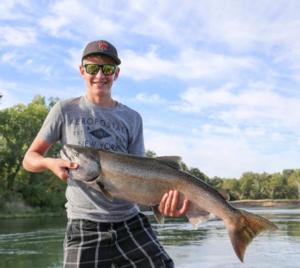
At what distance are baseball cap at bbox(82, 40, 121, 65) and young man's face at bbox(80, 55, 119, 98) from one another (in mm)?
39

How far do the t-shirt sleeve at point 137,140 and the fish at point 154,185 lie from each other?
69 cm

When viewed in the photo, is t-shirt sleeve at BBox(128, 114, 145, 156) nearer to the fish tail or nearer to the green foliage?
the fish tail

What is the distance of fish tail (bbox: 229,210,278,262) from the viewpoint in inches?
167

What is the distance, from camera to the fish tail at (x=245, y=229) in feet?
13.9

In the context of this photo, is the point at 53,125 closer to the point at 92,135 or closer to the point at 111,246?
the point at 92,135

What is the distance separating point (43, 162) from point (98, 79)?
2.90ft

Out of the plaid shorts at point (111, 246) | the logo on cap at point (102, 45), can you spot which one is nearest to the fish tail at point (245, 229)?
the plaid shorts at point (111, 246)

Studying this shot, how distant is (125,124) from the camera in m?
4.95

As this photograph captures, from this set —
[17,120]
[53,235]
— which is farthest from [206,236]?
[17,120]

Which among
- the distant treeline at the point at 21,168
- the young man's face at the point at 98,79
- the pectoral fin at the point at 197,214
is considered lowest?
the pectoral fin at the point at 197,214

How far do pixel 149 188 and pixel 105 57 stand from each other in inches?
50.6

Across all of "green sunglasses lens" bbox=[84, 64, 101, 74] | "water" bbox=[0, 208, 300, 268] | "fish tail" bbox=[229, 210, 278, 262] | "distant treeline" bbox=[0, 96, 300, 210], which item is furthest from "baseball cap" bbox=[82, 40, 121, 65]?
"distant treeline" bbox=[0, 96, 300, 210]

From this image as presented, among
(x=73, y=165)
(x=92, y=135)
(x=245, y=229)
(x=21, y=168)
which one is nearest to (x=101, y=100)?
(x=92, y=135)

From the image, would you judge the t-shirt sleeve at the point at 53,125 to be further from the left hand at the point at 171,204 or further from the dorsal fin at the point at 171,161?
the left hand at the point at 171,204
